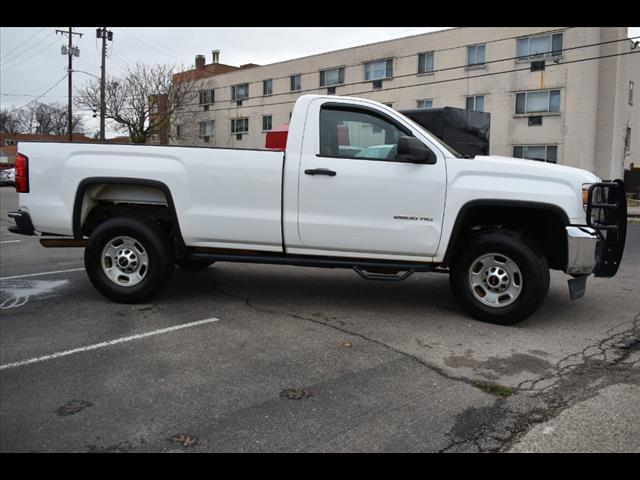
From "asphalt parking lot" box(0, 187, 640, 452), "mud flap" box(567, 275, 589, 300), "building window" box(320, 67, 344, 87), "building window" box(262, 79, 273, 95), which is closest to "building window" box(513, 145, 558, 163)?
"building window" box(320, 67, 344, 87)

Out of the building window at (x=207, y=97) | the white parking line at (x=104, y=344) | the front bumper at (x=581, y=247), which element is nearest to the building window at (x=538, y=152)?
the front bumper at (x=581, y=247)

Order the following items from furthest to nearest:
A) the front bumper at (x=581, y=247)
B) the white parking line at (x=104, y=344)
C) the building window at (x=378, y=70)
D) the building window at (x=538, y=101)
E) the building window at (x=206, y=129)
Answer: the building window at (x=206, y=129) < the building window at (x=378, y=70) < the building window at (x=538, y=101) < the front bumper at (x=581, y=247) < the white parking line at (x=104, y=344)

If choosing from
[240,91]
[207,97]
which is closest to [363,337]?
[240,91]

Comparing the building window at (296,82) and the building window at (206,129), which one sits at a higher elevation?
the building window at (296,82)

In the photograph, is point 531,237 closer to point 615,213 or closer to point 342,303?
point 615,213

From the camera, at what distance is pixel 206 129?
159 ft

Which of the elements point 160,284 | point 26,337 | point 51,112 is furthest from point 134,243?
point 51,112

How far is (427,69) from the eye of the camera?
109 ft

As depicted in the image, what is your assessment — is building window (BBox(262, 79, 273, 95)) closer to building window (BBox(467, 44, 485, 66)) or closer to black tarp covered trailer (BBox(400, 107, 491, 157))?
building window (BBox(467, 44, 485, 66))

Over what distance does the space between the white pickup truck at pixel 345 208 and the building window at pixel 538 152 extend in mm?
25084

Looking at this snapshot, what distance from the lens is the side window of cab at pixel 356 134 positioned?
218 inches

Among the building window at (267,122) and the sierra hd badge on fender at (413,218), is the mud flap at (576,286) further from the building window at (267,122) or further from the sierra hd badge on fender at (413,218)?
the building window at (267,122)

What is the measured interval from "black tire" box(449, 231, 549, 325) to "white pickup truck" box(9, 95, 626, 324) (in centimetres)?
1

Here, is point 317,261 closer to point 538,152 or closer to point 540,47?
point 538,152
